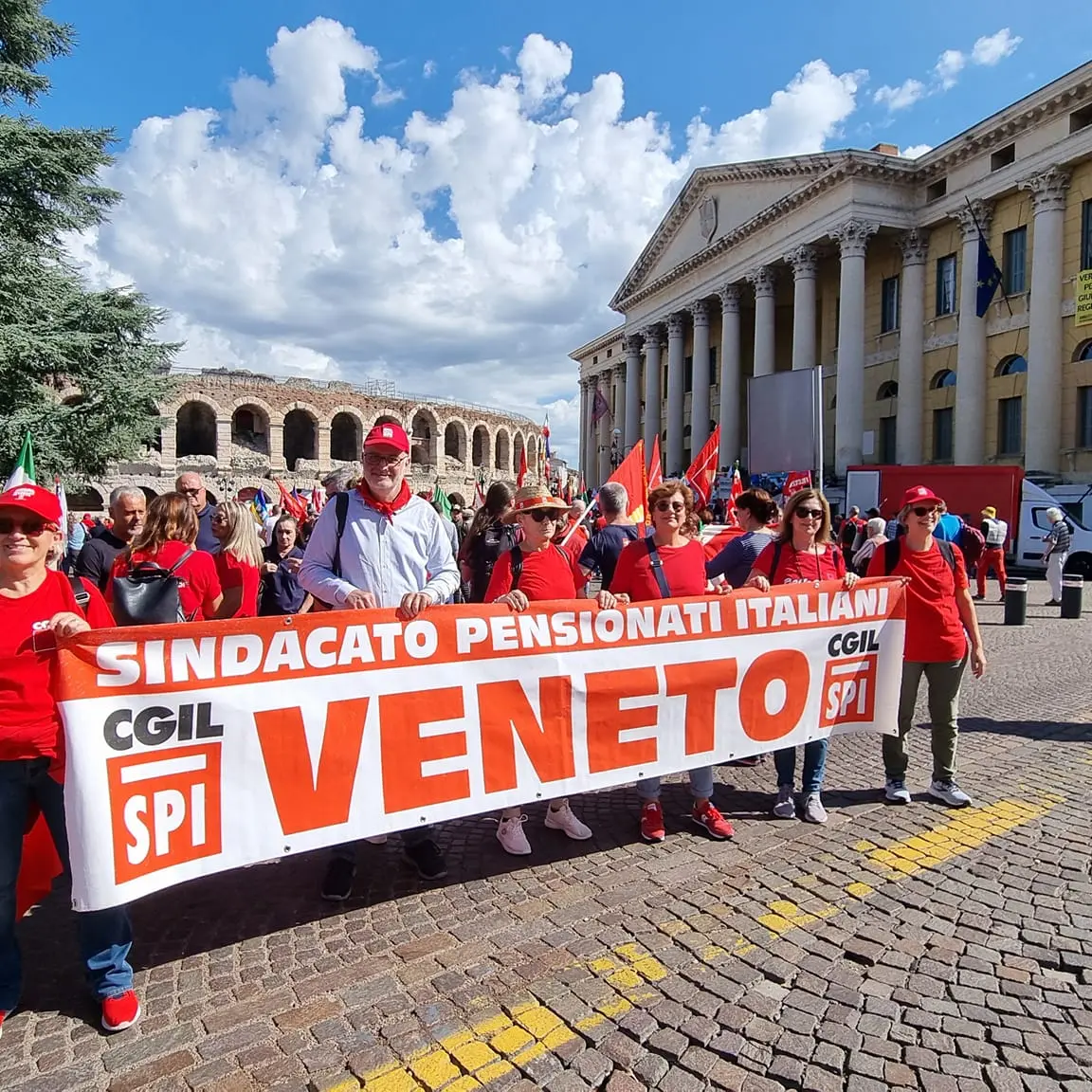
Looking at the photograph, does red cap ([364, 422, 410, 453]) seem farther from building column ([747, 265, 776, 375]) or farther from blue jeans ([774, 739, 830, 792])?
building column ([747, 265, 776, 375])

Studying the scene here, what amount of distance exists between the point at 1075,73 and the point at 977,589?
742 inches

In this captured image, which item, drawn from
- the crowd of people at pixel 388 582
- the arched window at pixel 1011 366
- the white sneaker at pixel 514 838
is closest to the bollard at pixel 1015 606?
the crowd of people at pixel 388 582

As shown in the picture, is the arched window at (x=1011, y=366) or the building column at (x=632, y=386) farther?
the building column at (x=632, y=386)

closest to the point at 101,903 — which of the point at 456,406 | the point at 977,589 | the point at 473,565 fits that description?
the point at 473,565

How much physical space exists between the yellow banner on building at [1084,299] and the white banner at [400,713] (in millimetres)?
25945

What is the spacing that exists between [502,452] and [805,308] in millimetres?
35635

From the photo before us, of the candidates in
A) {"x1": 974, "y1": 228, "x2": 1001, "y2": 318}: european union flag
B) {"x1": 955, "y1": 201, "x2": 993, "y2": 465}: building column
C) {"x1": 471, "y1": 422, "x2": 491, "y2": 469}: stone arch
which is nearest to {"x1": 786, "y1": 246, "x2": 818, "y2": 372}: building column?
{"x1": 955, "y1": 201, "x2": 993, "y2": 465}: building column

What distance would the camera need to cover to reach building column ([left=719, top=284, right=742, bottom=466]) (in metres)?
39.5

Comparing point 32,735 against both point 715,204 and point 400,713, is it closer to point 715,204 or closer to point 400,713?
point 400,713

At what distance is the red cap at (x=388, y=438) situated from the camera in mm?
3727

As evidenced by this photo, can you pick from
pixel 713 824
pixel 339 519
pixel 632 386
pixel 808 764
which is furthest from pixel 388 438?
pixel 632 386

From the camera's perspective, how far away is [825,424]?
3503 centimetres

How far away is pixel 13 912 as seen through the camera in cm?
272

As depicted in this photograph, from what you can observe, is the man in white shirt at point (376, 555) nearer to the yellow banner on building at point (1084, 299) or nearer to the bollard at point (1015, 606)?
the bollard at point (1015, 606)
